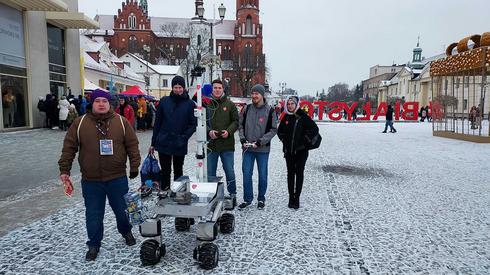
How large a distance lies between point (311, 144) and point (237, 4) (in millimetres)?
82196

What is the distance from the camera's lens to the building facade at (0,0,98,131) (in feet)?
48.3

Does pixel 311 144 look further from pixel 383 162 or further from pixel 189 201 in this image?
pixel 383 162

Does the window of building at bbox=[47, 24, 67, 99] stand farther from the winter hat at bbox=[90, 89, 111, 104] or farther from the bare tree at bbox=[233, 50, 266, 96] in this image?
the bare tree at bbox=[233, 50, 266, 96]

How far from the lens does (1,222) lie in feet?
15.0

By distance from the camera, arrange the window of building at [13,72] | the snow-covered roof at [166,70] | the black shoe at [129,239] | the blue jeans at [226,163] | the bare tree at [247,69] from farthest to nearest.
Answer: the snow-covered roof at [166,70] → the bare tree at [247,69] → the window of building at [13,72] → the blue jeans at [226,163] → the black shoe at [129,239]

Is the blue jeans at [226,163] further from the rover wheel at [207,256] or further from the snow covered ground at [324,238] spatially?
the rover wheel at [207,256]

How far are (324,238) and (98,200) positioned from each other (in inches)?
106

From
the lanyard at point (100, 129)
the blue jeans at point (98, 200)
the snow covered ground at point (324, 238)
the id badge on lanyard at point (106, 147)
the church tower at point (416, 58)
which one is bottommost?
the snow covered ground at point (324, 238)

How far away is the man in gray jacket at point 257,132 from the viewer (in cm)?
510

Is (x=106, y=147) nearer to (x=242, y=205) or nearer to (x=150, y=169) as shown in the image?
(x=150, y=169)

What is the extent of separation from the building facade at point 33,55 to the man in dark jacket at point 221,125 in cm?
1353

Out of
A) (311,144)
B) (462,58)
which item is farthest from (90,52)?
(311,144)

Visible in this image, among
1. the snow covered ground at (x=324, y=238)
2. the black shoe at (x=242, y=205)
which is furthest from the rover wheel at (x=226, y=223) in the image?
the black shoe at (x=242, y=205)

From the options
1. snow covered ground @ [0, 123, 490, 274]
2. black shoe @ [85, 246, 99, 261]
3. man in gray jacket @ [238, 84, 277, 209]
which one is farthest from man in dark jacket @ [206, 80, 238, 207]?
black shoe @ [85, 246, 99, 261]
